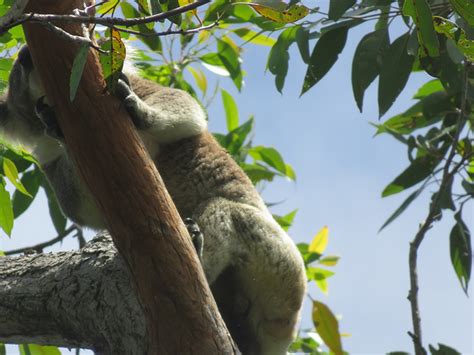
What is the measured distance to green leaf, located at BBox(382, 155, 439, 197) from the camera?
4195mm

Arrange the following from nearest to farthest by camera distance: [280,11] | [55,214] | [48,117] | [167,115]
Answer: [280,11], [48,117], [167,115], [55,214]

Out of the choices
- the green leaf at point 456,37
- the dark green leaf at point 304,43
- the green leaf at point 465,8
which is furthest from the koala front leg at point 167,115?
the green leaf at point 465,8

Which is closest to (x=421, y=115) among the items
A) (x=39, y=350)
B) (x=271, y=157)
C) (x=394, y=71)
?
(x=271, y=157)

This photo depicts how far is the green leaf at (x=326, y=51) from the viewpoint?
3160mm

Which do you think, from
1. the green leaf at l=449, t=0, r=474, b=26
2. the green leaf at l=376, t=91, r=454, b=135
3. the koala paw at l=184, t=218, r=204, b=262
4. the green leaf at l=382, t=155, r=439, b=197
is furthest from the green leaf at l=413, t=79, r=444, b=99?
the green leaf at l=449, t=0, r=474, b=26

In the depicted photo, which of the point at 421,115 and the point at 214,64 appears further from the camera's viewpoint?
the point at 214,64

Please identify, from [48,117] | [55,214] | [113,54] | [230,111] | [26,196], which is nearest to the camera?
[113,54]

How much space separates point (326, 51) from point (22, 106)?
1.41 meters

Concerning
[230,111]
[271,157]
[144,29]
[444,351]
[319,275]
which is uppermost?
[230,111]

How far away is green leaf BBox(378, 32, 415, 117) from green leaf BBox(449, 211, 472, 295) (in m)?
1.33

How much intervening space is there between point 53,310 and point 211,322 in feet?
3.04

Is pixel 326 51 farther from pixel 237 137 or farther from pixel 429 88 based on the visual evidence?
pixel 237 137

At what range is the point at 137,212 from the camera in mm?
2424

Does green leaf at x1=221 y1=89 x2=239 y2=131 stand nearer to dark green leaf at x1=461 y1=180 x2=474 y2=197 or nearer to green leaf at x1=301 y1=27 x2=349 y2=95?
dark green leaf at x1=461 y1=180 x2=474 y2=197
